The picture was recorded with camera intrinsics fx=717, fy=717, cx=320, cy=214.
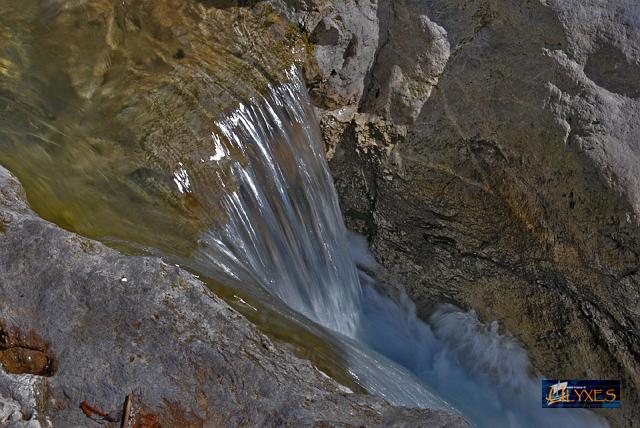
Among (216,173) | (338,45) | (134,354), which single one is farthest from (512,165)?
(134,354)

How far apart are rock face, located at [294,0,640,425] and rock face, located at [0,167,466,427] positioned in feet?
7.56

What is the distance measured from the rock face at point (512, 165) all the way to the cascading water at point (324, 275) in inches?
8.6

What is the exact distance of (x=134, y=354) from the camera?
2.64m

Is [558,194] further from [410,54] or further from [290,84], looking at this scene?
[290,84]

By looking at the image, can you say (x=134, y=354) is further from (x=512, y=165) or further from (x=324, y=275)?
(x=512, y=165)

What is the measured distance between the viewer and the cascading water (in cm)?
411

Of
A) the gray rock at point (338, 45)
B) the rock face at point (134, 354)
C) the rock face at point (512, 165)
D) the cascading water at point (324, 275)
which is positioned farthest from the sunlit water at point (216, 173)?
the rock face at point (134, 354)

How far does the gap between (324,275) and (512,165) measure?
143cm

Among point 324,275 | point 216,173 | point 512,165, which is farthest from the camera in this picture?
point 324,275

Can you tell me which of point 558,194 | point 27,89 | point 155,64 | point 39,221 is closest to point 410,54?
point 558,194

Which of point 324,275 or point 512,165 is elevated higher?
point 512,165

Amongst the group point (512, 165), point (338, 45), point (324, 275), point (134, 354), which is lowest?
point (134, 354)

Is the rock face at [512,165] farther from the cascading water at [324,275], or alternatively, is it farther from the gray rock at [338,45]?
the cascading water at [324,275]

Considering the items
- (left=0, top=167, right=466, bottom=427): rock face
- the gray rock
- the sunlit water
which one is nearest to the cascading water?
the sunlit water
